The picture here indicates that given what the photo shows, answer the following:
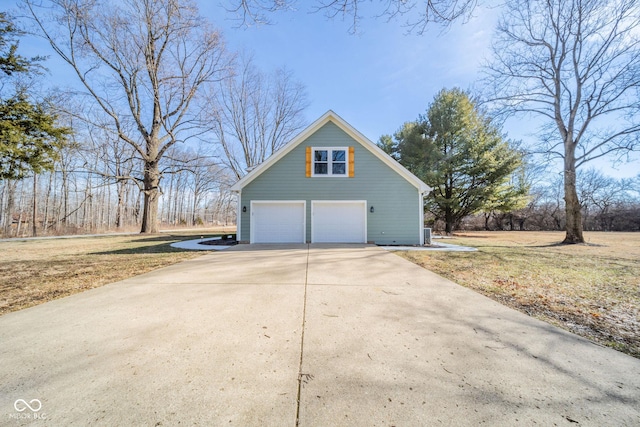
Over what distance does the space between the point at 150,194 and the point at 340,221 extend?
43.5ft

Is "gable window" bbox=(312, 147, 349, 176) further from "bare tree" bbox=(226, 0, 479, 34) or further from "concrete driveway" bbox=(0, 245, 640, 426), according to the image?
"concrete driveway" bbox=(0, 245, 640, 426)

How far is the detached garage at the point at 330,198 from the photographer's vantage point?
9.38 metres

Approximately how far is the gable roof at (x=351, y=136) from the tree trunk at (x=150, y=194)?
9.65 meters

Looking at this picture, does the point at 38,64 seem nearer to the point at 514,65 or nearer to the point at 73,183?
the point at 514,65

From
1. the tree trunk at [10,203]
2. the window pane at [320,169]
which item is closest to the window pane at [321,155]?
the window pane at [320,169]

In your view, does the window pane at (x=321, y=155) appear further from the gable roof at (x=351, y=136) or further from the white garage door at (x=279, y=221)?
the white garage door at (x=279, y=221)

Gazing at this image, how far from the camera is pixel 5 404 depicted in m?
1.39

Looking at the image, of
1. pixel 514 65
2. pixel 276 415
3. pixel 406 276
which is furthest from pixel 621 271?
pixel 514 65

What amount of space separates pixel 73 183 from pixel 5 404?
32176 millimetres

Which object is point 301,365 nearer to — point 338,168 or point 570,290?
point 570,290

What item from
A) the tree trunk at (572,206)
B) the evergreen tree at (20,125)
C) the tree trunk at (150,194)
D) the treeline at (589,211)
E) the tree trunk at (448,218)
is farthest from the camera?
the treeline at (589,211)
